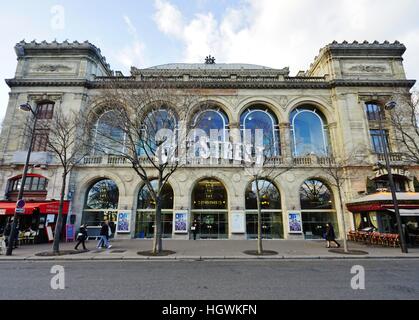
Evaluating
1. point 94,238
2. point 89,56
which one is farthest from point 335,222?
point 89,56

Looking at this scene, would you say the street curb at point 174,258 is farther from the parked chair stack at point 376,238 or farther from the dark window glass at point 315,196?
the dark window glass at point 315,196

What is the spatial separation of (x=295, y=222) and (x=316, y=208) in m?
2.91

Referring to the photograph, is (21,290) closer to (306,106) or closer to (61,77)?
(61,77)

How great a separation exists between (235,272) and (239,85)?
780 inches

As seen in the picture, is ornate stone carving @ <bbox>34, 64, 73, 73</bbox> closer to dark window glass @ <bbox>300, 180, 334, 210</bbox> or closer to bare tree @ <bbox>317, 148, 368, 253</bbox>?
dark window glass @ <bbox>300, 180, 334, 210</bbox>

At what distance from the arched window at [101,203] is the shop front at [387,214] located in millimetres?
21934

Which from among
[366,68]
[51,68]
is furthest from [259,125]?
[51,68]

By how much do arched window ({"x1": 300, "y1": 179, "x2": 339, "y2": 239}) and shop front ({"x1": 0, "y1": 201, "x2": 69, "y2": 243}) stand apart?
22.3 metres

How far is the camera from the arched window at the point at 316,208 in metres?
20.7

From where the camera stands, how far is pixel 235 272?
8305 mm

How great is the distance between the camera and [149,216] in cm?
2089

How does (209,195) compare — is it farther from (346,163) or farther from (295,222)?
(346,163)

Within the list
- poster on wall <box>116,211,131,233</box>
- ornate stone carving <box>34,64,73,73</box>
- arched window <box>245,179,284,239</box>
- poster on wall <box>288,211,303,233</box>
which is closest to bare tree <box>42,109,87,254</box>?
poster on wall <box>116,211,131,233</box>

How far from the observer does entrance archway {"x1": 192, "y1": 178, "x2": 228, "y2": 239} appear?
68.1 feet
